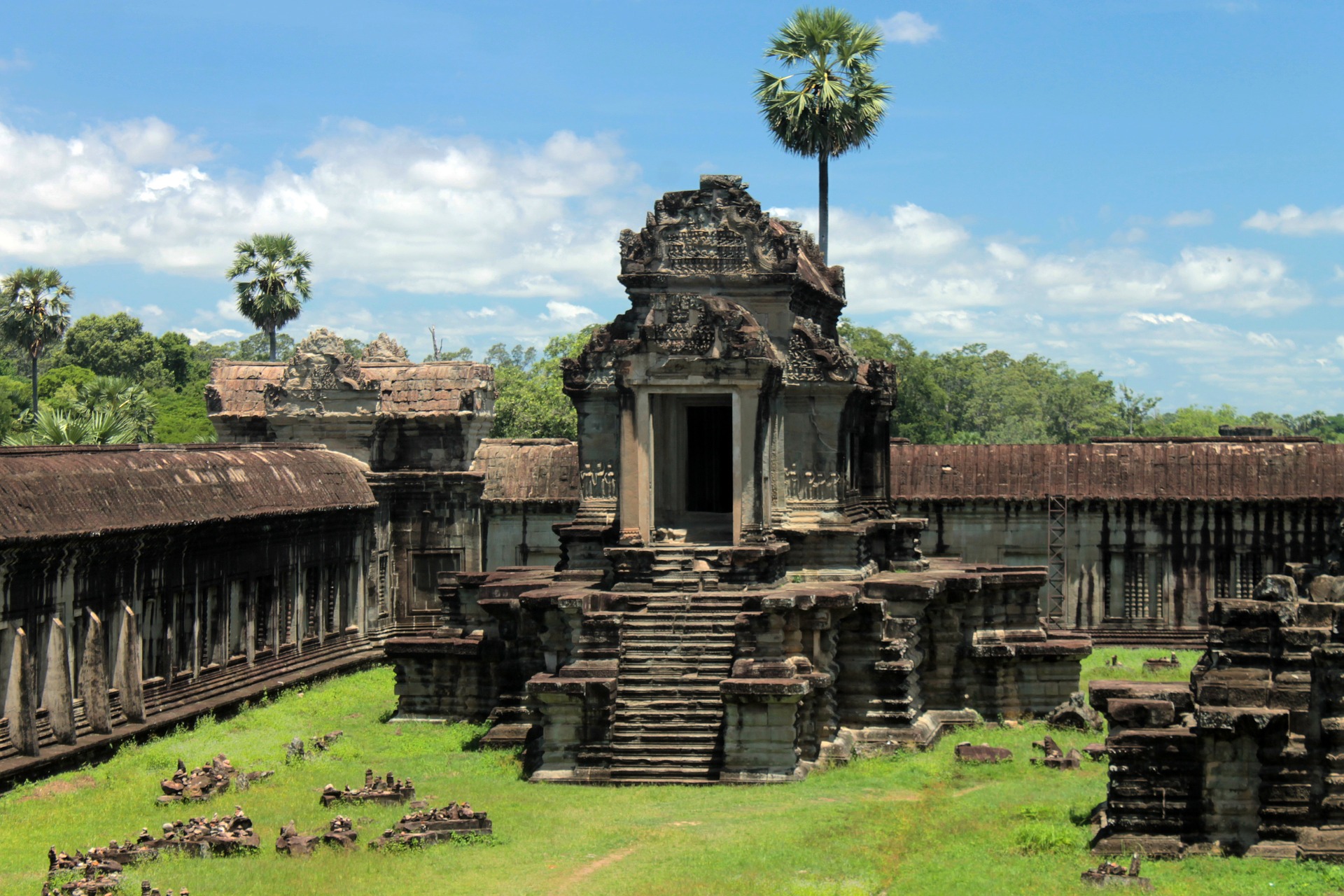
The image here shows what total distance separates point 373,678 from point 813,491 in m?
11.5

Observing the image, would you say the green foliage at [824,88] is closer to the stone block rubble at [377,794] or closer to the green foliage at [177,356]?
the stone block rubble at [377,794]

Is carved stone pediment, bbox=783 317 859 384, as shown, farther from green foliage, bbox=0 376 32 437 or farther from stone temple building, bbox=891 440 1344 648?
green foliage, bbox=0 376 32 437

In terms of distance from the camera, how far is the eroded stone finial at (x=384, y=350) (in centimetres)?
3884

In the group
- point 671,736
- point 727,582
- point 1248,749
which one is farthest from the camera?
point 727,582

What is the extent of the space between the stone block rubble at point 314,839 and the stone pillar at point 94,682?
6890 mm

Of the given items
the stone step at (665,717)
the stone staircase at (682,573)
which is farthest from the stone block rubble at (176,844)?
the stone staircase at (682,573)

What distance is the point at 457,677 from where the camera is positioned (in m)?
24.8

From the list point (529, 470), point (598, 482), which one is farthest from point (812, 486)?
point (529, 470)

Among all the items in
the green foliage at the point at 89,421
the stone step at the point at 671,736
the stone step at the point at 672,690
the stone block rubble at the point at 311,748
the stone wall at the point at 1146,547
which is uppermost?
the green foliage at the point at 89,421

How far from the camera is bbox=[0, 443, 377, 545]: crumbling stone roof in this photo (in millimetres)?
21266

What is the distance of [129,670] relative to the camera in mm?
→ 23266

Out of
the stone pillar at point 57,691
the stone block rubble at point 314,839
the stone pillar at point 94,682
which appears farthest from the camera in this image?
the stone pillar at point 94,682

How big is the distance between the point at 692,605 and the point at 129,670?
8857mm

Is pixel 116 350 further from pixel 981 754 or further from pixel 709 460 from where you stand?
pixel 981 754
